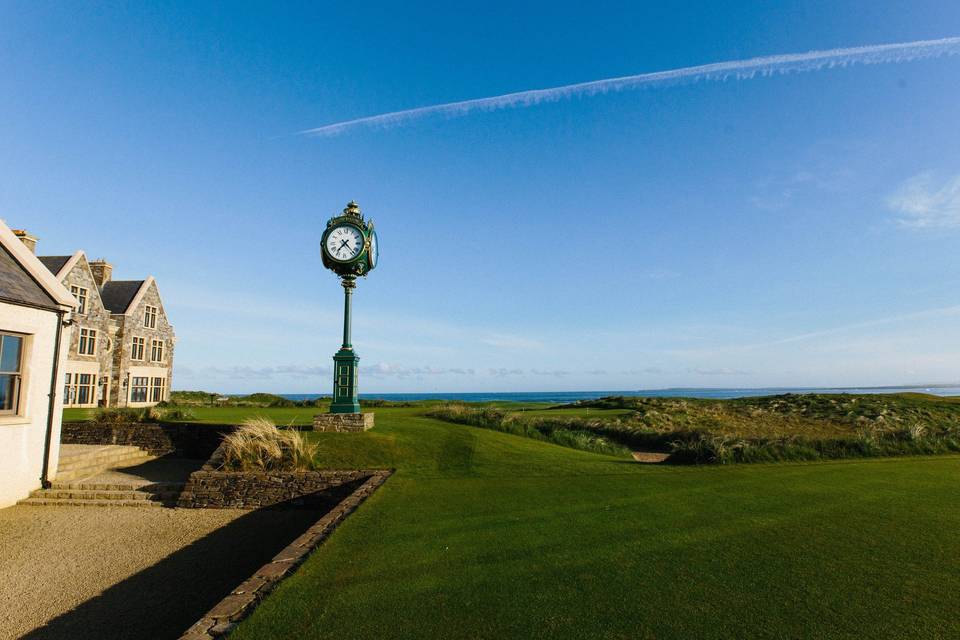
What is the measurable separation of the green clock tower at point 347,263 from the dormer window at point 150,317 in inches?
1023

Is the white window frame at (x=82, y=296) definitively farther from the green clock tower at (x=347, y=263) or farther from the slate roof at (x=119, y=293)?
the green clock tower at (x=347, y=263)

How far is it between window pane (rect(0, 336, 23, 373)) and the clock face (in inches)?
319

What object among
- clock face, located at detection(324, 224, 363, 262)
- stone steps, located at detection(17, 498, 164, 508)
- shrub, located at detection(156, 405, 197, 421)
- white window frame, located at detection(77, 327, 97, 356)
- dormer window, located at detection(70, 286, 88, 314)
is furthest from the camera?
white window frame, located at detection(77, 327, 97, 356)

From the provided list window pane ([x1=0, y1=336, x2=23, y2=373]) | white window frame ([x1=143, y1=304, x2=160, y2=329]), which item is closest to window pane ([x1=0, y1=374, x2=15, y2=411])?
window pane ([x1=0, y1=336, x2=23, y2=373])

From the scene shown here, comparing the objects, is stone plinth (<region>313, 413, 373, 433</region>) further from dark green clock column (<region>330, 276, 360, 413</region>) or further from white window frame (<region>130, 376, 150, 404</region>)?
white window frame (<region>130, 376, 150, 404</region>)

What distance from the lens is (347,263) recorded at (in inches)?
639

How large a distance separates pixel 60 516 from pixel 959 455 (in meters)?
23.1

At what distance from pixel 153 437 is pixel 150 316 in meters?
20.5

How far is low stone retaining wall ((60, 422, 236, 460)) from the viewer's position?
18.9 metres

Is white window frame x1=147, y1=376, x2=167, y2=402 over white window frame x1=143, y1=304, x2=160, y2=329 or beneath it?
beneath

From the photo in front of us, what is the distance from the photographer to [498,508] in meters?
8.52

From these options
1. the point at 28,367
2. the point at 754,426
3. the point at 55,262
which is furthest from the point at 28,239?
the point at 754,426

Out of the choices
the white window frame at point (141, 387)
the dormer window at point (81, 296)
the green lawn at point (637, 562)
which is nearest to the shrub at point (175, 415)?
the dormer window at point (81, 296)

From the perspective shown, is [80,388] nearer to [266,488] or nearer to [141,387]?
[141,387]
